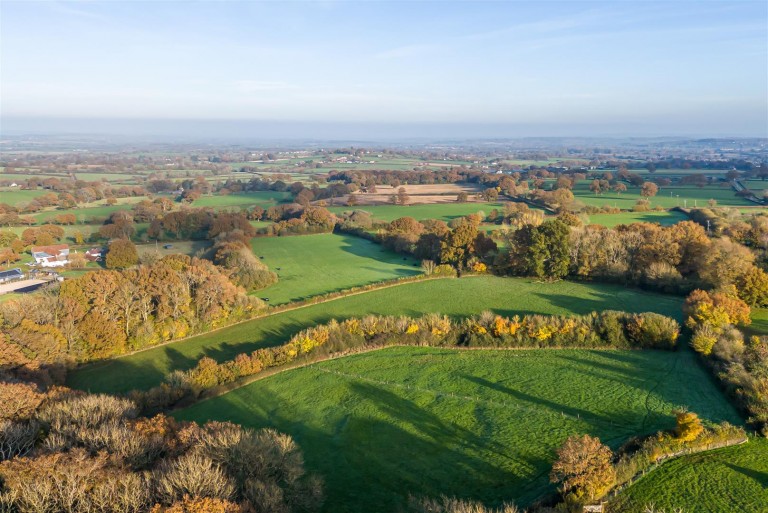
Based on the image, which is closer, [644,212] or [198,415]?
[198,415]

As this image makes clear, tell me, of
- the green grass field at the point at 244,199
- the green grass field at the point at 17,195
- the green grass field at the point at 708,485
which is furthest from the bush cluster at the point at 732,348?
the green grass field at the point at 17,195

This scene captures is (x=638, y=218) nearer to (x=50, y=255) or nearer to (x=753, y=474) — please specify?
(x=753, y=474)

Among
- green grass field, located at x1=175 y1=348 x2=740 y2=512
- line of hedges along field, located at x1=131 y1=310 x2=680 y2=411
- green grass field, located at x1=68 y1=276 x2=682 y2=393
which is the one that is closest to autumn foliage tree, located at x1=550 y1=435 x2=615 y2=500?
green grass field, located at x1=175 y1=348 x2=740 y2=512

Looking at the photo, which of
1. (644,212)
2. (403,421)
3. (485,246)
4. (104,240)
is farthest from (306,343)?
(644,212)

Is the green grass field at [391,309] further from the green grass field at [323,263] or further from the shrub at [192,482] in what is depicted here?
the shrub at [192,482]

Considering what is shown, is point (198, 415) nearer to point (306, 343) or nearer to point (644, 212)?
point (306, 343)

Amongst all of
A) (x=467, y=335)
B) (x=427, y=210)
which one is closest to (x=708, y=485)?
(x=467, y=335)
